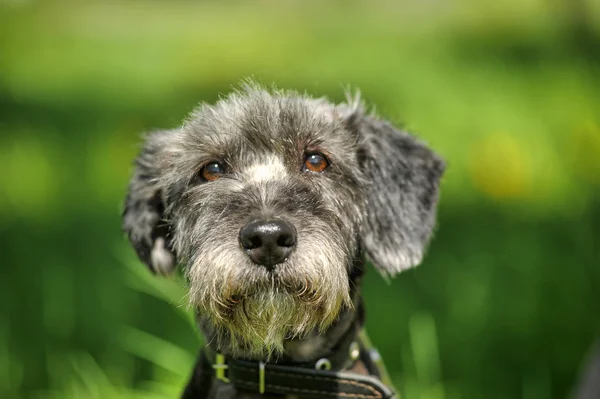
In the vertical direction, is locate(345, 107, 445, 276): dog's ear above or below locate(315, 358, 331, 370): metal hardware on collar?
above

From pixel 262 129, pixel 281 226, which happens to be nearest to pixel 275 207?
pixel 281 226

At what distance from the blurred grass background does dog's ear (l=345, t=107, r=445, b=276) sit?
2.66ft

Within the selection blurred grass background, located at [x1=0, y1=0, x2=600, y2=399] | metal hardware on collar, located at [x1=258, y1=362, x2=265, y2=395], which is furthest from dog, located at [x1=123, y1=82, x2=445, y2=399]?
blurred grass background, located at [x1=0, y1=0, x2=600, y2=399]

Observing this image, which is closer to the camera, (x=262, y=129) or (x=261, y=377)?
(x=261, y=377)

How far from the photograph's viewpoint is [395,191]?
9.80 ft

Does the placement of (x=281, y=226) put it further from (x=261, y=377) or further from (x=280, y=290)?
(x=261, y=377)

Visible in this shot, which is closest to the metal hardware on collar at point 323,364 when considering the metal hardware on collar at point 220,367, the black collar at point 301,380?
the black collar at point 301,380

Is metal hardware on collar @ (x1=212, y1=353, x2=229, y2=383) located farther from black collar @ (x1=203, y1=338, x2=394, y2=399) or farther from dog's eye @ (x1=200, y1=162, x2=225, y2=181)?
dog's eye @ (x1=200, y1=162, x2=225, y2=181)

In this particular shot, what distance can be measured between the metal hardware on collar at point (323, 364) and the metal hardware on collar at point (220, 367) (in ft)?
0.98

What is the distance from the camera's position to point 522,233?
5184mm

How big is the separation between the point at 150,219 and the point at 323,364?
2.64ft

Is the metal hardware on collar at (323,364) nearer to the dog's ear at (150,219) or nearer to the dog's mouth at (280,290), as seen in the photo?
the dog's mouth at (280,290)

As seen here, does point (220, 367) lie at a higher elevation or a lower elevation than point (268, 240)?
lower

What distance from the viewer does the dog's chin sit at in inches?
99.7
